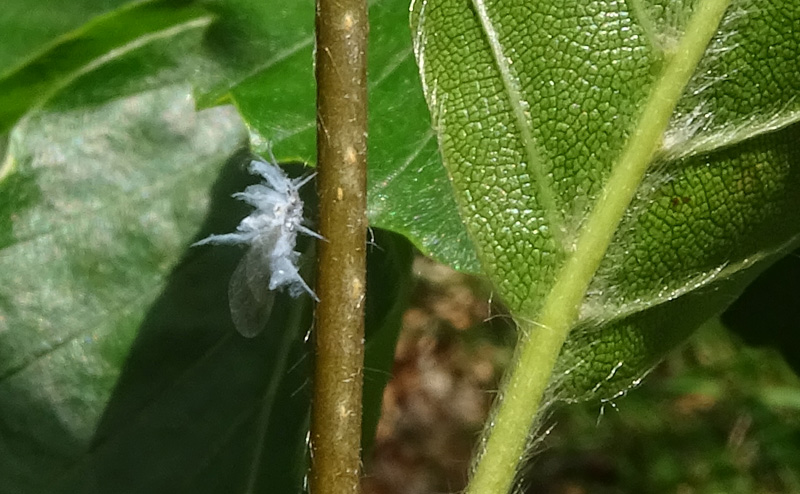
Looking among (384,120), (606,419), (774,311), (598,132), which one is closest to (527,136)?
(598,132)

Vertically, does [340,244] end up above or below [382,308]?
above

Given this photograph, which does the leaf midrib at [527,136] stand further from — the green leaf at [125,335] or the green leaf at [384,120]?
the green leaf at [125,335]

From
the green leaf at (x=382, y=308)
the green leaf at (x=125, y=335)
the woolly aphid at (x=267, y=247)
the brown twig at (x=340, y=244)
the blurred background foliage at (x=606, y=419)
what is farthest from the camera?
the blurred background foliage at (x=606, y=419)

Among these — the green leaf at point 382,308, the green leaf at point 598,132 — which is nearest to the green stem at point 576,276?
the green leaf at point 598,132

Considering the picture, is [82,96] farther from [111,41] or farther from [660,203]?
[660,203]

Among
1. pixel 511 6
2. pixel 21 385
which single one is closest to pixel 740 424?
pixel 21 385

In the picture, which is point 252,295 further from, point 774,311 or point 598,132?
point 774,311
